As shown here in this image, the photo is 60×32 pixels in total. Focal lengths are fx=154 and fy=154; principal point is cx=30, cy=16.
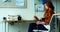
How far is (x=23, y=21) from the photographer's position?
4.77 metres

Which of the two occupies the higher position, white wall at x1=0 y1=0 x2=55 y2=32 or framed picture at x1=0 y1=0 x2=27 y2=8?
framed picture at x1=0 y1=0 x2=27 y2=8

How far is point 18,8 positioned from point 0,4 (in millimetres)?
593

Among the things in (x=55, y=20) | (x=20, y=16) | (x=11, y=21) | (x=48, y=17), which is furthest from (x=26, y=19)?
(x=55, y=20)

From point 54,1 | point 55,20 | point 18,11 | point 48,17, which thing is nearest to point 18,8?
point 18,11

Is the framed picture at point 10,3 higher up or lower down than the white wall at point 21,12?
higher up

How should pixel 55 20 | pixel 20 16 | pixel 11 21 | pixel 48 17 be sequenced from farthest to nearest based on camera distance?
pixel 20 16
pixel 11 21
pixel 48 17
pixel 55 20

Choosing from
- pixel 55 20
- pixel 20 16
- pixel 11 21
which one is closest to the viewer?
pixel 55 20

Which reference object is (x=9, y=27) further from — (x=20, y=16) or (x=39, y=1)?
(x=39, y=1)

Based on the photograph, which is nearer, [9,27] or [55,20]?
[55,20]

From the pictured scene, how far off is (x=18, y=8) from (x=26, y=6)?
0.27 m

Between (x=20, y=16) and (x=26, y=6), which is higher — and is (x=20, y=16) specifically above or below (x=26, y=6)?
below

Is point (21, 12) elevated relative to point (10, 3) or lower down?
lower down

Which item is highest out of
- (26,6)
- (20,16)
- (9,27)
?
(26,6)

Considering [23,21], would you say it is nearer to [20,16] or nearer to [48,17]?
[20,16]
